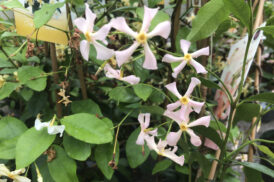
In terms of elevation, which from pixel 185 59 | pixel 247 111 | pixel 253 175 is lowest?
pixel 253 175

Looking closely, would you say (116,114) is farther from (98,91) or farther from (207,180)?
(207,180)

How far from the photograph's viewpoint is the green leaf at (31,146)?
0.41 m

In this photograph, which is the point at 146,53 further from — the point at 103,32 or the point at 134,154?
the point at 134,154

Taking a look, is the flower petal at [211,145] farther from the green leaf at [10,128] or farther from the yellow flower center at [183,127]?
the green leaf at [10,128]

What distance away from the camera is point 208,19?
0.40 m

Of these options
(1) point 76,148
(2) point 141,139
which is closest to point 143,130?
(2) point 141,139

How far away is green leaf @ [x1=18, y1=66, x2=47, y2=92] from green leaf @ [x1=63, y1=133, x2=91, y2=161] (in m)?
0.13

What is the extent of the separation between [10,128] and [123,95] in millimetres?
248

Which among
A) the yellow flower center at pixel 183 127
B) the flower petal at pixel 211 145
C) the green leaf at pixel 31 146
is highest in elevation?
the yellow flower center at pixel 183 127

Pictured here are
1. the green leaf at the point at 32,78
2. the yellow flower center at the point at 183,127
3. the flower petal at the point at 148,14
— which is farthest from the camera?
the green leaf at the point at 32,78

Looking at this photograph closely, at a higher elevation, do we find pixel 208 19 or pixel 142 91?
pixel 208 19

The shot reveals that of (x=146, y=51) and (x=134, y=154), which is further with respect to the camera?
(x=134, y=154)

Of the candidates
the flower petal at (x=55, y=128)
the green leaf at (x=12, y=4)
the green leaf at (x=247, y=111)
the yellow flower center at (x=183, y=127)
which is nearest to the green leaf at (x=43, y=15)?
the green leaf at (x=12, y=4)

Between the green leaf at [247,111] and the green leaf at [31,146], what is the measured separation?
386 millimetres
